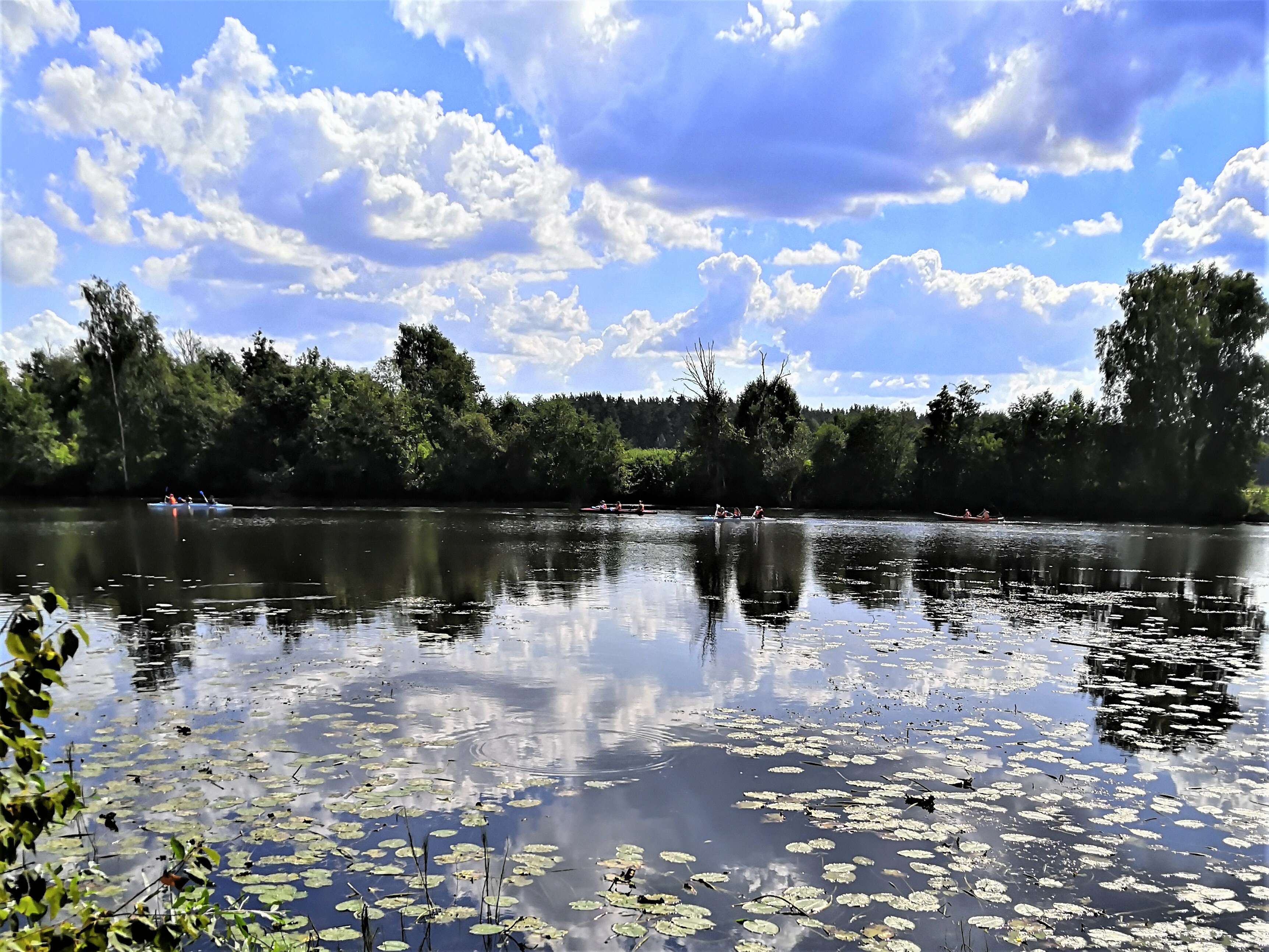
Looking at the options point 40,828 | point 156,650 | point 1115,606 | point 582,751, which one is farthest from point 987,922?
point 1115,606

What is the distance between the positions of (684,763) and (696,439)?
57482 millimetres

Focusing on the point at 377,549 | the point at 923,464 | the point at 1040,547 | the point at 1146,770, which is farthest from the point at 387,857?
the point at 923,464

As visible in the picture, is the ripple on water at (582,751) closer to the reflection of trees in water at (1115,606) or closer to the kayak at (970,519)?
the reflection of trees in water at (1115,606)

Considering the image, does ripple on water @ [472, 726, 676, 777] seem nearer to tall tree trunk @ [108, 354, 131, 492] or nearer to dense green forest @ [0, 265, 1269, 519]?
dense green forest @ [0, 265, 1269, 519]

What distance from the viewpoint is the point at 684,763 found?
807 cm

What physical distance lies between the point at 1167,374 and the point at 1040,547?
3015cm

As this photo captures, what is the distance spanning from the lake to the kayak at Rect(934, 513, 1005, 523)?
3305cm

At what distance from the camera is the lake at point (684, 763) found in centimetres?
545

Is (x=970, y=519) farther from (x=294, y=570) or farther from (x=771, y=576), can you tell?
(x=294, y=570)

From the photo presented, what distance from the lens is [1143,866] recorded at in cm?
615

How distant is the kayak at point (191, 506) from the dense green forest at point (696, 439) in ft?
56.4

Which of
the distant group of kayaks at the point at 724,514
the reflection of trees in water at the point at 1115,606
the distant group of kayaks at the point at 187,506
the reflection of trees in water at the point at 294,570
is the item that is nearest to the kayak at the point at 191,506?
the distant group of kayaks at the point at 187,506

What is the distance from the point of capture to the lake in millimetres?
5453

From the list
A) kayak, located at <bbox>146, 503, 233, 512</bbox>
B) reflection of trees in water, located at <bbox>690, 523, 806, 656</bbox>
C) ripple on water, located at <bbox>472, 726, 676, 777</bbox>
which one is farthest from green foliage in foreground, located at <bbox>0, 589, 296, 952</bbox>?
kayak, located at <bbox>146, 503, 233, 512</bbox>
